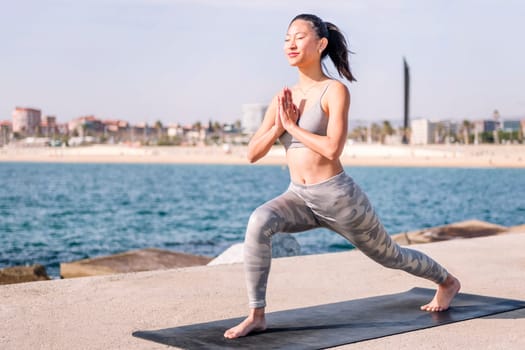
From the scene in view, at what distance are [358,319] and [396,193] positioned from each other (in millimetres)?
50762

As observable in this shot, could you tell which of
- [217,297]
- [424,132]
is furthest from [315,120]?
[424,132]

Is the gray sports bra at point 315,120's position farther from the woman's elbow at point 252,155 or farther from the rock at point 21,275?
the rock at point 21,275

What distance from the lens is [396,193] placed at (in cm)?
5478

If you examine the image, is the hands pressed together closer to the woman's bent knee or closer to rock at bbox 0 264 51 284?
the woman's bent knee

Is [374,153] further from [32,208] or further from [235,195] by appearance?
[32,208]

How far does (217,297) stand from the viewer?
18.2ft

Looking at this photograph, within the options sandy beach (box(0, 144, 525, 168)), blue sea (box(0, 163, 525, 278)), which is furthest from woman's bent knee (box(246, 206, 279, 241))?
sandy beach (box(0, 144, 525, 168))

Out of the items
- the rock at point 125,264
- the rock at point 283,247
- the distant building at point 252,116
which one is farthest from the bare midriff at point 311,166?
the distant building at point 252,116

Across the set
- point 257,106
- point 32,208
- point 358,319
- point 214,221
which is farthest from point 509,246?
point 257,106

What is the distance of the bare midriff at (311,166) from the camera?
13.5 feet

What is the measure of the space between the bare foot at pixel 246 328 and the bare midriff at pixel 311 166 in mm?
779

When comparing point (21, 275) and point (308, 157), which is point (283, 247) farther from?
point (308, 157)

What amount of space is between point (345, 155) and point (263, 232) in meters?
119

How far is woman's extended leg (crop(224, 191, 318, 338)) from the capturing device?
13.3 ft
